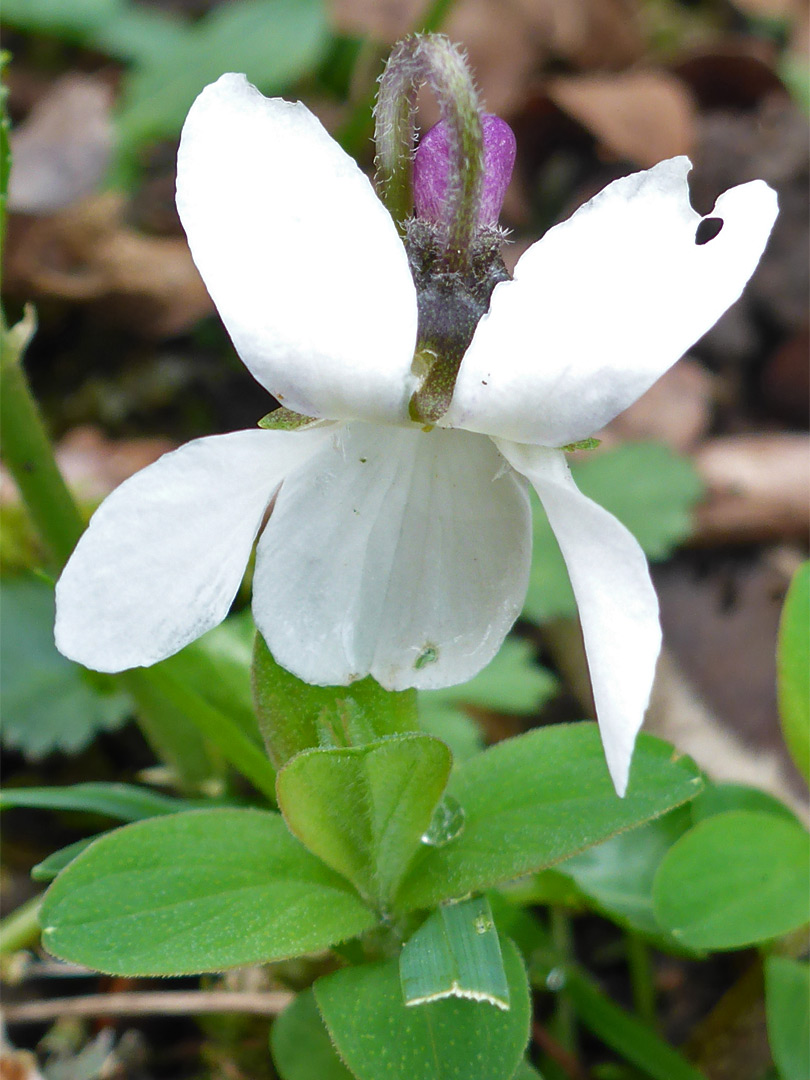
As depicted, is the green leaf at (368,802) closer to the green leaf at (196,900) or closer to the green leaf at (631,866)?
the green leaf at (196,900)

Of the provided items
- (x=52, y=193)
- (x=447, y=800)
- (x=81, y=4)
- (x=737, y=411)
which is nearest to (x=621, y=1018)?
(x=447, y=800)

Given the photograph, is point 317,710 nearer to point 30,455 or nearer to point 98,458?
point 30,455

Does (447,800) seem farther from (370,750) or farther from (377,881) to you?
(370,750)

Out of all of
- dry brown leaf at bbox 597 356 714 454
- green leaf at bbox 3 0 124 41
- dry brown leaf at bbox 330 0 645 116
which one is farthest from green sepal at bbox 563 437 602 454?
green leaf at bbox 3 0 124 41

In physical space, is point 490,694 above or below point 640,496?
above

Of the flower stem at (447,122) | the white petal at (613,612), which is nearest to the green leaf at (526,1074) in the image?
the white petal at (613,612)

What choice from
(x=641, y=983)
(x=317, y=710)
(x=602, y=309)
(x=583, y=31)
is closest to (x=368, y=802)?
(x=317, y=710)
